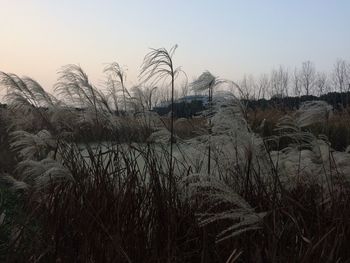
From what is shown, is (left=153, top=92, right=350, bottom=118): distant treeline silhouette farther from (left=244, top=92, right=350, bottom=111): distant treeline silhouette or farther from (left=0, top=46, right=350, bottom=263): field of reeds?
(left=0, top=46, right=350, bottom=263): field of reeds

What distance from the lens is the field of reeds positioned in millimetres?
2896

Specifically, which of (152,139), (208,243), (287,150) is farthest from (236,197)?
(287,150)

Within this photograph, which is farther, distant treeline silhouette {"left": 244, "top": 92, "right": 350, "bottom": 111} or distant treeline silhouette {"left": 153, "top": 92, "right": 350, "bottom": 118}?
distant treeline silhouette {"left": 244, "top": 92, "right": 350, "bottom": 111}

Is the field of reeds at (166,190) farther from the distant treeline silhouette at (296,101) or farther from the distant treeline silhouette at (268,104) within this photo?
the distant treeline silhouette at (296,101)

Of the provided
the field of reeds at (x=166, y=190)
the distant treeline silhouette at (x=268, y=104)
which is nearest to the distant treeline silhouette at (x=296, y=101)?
the distant treeline silhouette at (x=268, y=104)

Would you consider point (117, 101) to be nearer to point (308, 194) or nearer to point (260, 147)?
point (260, 147)

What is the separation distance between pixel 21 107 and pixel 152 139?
100 cm

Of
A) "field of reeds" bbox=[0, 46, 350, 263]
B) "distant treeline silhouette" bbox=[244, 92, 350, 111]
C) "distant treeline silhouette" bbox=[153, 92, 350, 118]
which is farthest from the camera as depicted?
"distant treeline silhouette" bbox=[244, 92, 350, 111]

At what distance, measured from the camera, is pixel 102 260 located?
9.45 feet

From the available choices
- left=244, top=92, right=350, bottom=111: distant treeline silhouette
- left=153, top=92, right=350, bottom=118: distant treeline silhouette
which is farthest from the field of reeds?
left=244, top=92, right=350, bottom=111: distant treeline silhouette

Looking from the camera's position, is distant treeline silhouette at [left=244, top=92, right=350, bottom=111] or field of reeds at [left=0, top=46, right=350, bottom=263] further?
distant treeline silhouette at [left=244, top=92, right=350, bottom=111]

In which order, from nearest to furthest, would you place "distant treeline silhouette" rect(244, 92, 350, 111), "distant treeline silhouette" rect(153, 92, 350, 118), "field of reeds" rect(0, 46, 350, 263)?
"field of reeds" rect(0, 46, 350, 263)
"distant treeline silhouette" rect(153, 92, 350, 118)
"distant treeline silhouette" rect(244, 92, 350, 111)

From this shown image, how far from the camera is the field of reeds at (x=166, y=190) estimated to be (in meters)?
2.90

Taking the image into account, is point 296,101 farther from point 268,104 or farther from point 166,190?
point 166,190
